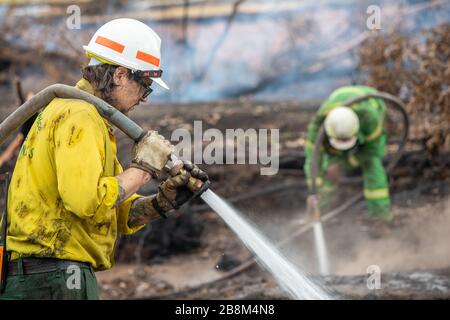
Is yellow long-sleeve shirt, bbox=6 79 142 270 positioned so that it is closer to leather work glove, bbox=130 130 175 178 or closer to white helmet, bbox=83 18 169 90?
leather work glove, bbox=130 130 175 178

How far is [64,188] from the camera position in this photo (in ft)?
9.64

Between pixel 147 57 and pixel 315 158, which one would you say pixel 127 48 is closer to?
pixel 147 57

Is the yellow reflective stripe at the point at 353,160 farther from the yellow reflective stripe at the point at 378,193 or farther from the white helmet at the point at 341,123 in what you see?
the white helmet at the point at 341,123

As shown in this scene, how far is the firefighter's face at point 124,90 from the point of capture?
3.43 metres

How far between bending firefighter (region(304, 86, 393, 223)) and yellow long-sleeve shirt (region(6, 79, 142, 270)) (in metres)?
5.27

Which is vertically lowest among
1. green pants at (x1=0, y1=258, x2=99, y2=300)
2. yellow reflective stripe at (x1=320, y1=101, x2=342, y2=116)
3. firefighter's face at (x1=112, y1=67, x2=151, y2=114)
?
green pants at (x1=0, y1=258, x2=99, y2=300)

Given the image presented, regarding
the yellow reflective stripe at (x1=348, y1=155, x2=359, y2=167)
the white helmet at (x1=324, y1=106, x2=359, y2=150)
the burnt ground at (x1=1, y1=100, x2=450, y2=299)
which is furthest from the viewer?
the yellow reflective stripe at (x1=348, y1=155, x2=359, y2=167)

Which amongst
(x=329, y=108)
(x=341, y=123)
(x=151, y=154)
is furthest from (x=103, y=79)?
(x=329, y=108)

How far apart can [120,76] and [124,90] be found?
0.07 metres

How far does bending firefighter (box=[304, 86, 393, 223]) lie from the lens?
813 cm

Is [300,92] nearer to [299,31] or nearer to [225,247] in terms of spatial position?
[299,31]

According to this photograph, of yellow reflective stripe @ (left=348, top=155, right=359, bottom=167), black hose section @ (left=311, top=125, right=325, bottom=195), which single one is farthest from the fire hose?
yellow reflective stripe @ (left=348, top=155, right=359, bottom=167)
